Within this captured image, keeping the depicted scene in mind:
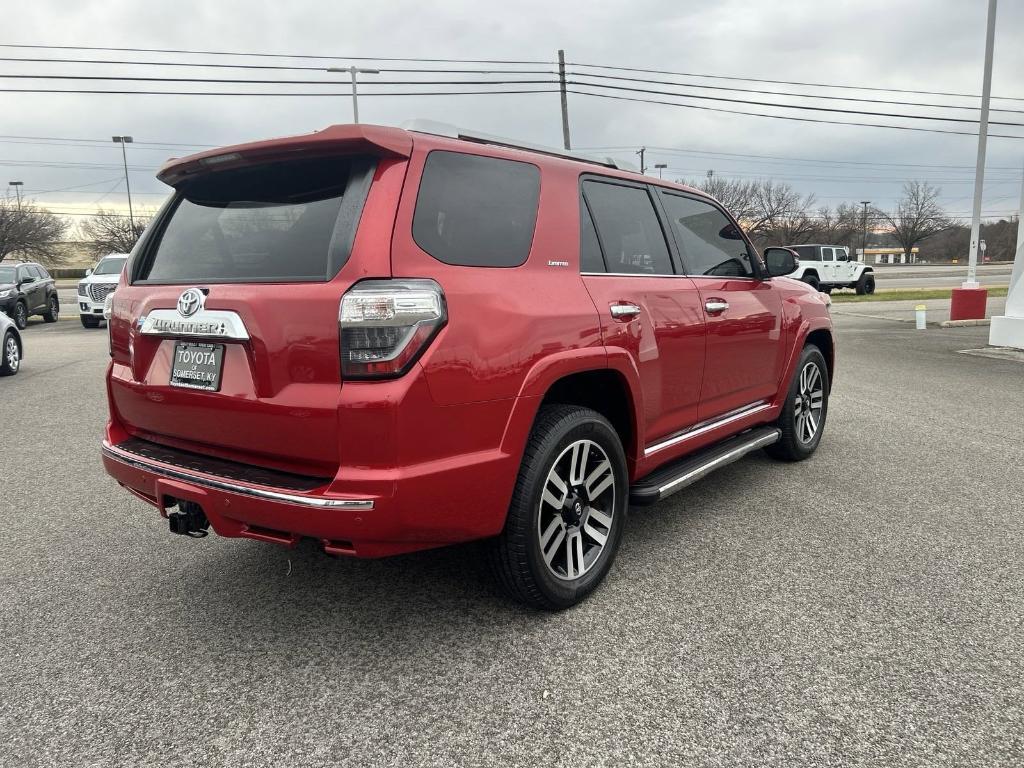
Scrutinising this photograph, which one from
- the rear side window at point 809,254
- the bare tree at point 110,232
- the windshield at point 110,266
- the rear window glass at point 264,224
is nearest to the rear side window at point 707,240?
the rear window glass at point 264,224

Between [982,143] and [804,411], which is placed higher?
[982,143]

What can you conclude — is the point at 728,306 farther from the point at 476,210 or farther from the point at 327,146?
the point at 327,146

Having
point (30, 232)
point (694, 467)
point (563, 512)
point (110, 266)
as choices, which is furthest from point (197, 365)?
point (30, 232)

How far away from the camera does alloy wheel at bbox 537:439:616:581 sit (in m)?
2.89

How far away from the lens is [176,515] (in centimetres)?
271

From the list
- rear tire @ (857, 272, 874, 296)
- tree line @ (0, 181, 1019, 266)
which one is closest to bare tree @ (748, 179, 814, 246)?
tree line @ (0, 181, 1019, 266)

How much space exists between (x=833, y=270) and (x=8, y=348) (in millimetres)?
27828

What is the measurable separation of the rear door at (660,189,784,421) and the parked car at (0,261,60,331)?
17404mm

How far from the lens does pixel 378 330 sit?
2.29 m

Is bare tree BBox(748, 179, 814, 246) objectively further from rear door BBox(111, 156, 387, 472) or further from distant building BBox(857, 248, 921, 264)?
rear door BBox(111, 156, 387, 472)

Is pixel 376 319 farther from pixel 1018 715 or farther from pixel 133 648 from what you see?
pixel 1018 715

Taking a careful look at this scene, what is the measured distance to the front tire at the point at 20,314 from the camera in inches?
713

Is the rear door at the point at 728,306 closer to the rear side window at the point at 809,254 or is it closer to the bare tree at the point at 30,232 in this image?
the rear side window at the point at 809,254

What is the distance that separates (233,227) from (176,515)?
3.66 ft
